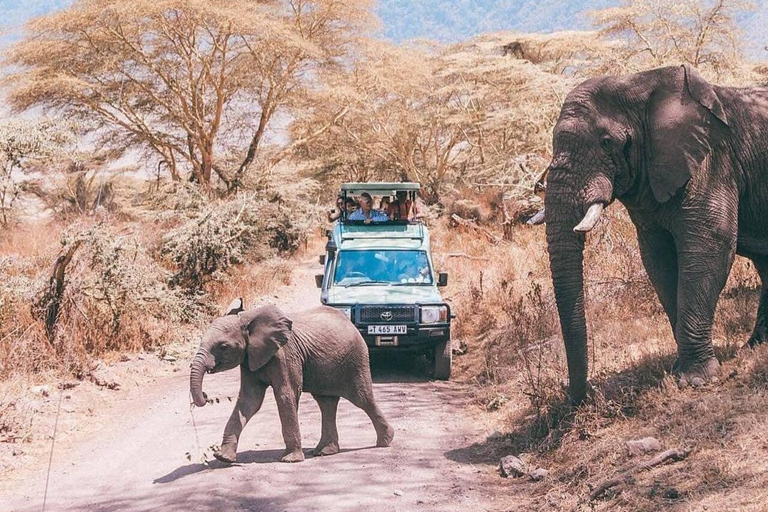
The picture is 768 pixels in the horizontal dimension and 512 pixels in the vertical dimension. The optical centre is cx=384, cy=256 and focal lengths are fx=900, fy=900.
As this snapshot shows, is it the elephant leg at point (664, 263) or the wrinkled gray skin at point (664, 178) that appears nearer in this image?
the wrinkled gray skin at point (664, 178)

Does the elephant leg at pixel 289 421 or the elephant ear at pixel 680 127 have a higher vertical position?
the elephant ear at pixel 680 127

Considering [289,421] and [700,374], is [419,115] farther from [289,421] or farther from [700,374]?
[289,421]

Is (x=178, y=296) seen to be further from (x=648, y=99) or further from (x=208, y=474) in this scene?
(x=648, y=99)

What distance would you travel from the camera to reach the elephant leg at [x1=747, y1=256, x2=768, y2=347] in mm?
7996

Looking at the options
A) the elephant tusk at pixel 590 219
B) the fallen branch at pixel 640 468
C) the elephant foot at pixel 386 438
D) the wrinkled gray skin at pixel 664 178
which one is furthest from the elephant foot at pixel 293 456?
the elephant tusk at pixel 590 219

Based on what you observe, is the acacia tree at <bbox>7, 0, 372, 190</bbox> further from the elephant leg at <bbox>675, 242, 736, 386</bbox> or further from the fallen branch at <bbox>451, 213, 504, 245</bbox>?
the elephant leg at <bbox>675, 242, 736, 386</bbox>

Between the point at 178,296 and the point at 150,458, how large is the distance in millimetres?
6343

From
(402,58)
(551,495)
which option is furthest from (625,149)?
(402,58)

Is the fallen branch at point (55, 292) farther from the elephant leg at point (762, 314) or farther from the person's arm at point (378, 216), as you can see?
the elephant leg at point (762, 314)

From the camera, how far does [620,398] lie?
7.24m

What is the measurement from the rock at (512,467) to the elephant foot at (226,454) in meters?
2.08

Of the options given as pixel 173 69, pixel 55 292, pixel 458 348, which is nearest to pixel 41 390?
pixel 55 292

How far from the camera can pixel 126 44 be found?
24734 mm

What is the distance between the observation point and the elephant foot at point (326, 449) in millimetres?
7398
